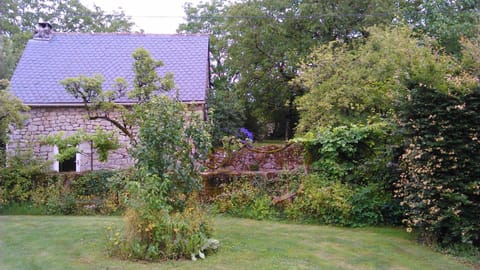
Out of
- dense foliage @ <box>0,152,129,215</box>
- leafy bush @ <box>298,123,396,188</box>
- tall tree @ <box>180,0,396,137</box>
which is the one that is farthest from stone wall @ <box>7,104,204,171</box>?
tall tree @ <box>180,0,396,137</box>

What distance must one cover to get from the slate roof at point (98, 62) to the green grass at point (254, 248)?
22.9 feet

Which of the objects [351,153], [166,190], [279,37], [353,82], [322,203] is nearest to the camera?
[166,190]

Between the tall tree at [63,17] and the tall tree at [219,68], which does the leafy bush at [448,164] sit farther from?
the tall tree at [63,17]

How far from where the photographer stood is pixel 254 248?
6492 mm

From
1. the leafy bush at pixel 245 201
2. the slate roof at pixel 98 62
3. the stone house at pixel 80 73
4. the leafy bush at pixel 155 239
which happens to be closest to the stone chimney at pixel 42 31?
the stone house at pixel 80 73

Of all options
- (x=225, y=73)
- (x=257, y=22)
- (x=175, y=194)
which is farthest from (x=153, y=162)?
(x=225, y=73)

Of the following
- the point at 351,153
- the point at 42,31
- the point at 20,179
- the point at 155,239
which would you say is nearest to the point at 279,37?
the point at 42,31

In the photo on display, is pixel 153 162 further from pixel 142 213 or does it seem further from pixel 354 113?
pixel 354 113

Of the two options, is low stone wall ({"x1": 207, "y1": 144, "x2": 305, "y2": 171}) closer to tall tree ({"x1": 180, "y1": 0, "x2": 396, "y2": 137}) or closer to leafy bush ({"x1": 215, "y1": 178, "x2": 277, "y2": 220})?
leafy bush ({"x1": 215, "y1": 178, "x2": 277, "y2": 220})

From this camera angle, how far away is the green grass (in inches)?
219

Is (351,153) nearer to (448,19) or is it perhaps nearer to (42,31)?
(448,19)

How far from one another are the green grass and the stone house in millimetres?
5302

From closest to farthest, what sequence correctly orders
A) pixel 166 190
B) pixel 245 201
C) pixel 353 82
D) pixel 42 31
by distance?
pixel 166 190 → pixel 245 201 → pixel 353 82 → pixel 42 31

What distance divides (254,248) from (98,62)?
40.0ft
